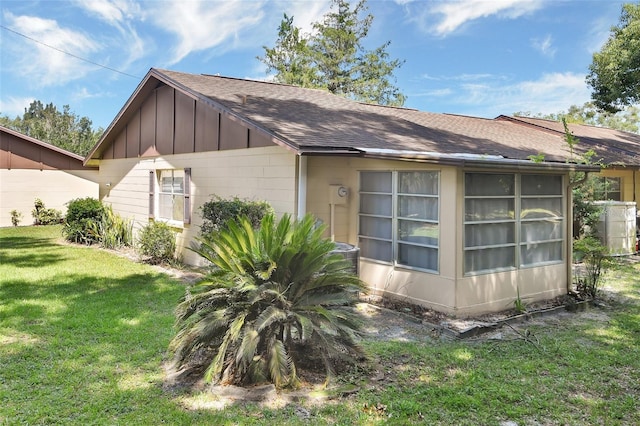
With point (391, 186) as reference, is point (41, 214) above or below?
below

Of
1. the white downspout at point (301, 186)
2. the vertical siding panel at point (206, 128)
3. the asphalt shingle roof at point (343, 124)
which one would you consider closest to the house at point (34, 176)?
the asphalt shingle roof at point (343, 124)

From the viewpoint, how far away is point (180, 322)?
14.0ft

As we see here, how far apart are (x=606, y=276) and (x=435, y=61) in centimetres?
2300

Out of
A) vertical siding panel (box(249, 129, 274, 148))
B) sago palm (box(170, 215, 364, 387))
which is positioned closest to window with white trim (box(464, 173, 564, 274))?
sago palm (box(170, 215, 364, 387))

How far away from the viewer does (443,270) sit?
638cm

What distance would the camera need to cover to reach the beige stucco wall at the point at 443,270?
624cm

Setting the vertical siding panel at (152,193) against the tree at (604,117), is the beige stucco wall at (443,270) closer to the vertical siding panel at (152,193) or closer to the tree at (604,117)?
the vertical siding panel at (152,193)

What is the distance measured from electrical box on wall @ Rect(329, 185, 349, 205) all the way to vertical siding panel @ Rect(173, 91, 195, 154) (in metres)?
4.33

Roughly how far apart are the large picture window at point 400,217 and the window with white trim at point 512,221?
20.2 inches

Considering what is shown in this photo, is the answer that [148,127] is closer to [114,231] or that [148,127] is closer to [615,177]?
[114,231]

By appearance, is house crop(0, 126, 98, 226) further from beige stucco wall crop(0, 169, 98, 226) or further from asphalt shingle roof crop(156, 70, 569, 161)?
asphalt shingle roof crop(156, 70, 569, 161)

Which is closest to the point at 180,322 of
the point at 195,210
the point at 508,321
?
the point at 508,321

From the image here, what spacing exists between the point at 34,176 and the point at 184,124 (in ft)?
37.5

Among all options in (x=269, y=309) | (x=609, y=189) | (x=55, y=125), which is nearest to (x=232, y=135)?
(x=269, y=309)
